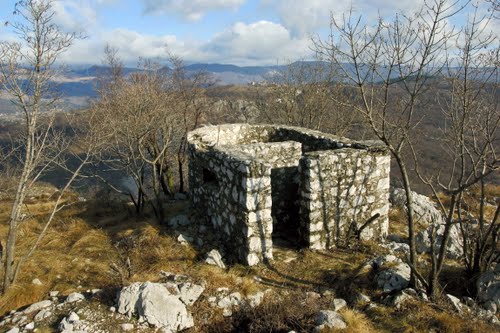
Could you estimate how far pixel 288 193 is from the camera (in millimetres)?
9266

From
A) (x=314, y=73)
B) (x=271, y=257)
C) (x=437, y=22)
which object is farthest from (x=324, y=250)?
(x=314, y=73)

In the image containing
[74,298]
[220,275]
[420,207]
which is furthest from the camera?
[420,207]

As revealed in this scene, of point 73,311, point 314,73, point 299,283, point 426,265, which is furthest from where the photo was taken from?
point 314,73

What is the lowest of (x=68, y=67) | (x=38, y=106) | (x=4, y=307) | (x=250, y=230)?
(x=4, y=307)

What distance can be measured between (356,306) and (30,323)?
469 centimetres

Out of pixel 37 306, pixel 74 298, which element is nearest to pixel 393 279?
pixel 74 298

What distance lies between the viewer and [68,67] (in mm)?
7074

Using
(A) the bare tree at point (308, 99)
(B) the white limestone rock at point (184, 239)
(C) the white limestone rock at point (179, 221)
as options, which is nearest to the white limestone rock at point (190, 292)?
(B) the white limestone rock at point (184, 239)

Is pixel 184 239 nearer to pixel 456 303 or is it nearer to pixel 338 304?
pixel 338 304

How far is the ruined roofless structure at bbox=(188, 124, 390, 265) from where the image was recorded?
24.0 ft

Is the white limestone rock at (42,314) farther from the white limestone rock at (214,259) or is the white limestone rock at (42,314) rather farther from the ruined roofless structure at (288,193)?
the ruined roofless structure at (288,193)

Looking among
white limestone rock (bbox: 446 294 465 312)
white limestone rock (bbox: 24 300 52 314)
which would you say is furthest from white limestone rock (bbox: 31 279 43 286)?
white limestone rock (bbox: 446 294 465 312)

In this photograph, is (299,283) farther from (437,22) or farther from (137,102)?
(137,102)

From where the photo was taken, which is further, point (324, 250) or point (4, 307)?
point (324, 250)
